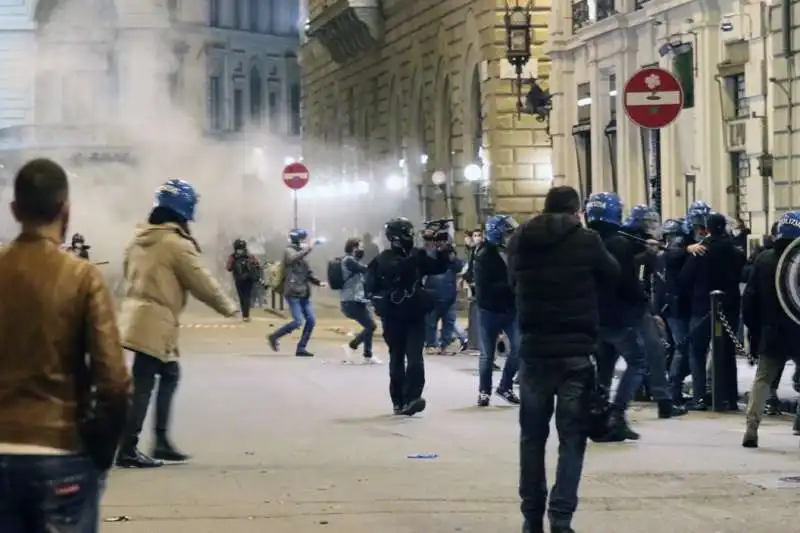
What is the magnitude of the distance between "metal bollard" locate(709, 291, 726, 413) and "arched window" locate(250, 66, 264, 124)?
210ft

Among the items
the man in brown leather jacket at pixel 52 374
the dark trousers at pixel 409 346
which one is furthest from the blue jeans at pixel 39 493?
the dark trousers at pixel 409 346

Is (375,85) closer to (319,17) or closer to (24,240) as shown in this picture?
(319,17)

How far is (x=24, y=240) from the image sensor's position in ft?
17.4

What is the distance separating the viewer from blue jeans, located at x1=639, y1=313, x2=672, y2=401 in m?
13.6

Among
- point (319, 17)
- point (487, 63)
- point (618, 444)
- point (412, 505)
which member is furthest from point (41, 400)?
point (319, 17)

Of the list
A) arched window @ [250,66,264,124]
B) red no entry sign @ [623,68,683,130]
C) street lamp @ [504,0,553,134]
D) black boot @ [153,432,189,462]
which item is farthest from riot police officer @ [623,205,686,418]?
arched window @ [250,66,264,124]

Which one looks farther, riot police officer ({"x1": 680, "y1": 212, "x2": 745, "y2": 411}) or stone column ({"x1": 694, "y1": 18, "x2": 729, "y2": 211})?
stone column ({"x1": 694, "y1": 18, "x2": 729, "y2": 211})

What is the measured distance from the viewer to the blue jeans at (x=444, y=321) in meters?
23.0

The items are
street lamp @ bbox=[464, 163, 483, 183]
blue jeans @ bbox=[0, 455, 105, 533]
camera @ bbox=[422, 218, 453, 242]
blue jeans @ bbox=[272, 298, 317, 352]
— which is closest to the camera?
blue jeans @ bbox=[0, 455, 105, 533]

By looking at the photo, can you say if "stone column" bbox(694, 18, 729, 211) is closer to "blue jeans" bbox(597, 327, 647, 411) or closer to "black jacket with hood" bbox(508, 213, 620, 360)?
"blue jeans" bbox(597, 327, 647, 411)

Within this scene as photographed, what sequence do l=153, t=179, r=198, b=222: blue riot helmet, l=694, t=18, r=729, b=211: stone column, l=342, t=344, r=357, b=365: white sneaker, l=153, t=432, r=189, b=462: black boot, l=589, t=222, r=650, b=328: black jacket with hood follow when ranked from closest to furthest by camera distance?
1. l=153, t=179, r=198, b=222: blue riot helmet
2. l=153, t=432, r=189, b=462: black boot
3. l=589, t=222, r=650, b=328: black jacket with hood
4. l=342, t=344, r=357, b=365: white sneaker
5. l=694, t=18, r=729, b=211: stone column

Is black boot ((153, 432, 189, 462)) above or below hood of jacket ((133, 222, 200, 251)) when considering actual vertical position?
below

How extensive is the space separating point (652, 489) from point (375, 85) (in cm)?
3698

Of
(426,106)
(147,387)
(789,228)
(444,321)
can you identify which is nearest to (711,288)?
(789,228)
